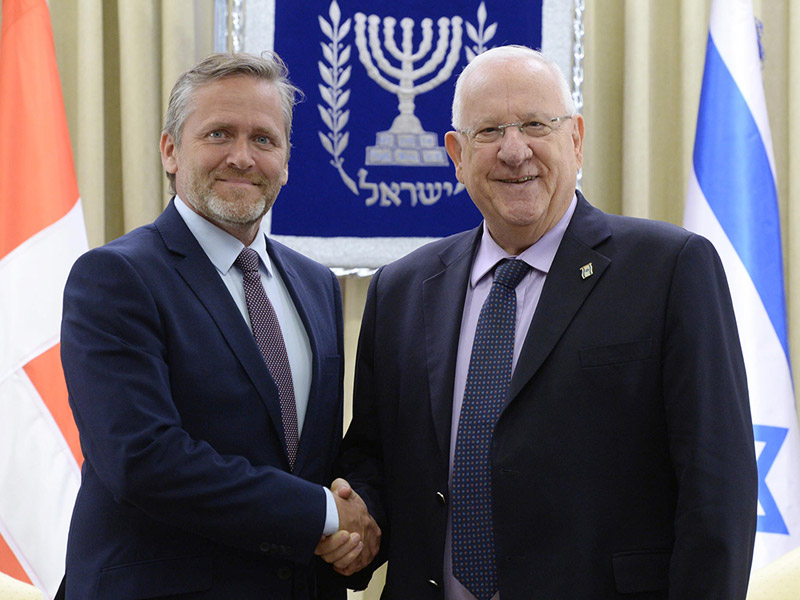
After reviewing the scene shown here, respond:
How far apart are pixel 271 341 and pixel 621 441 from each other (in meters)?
0.80

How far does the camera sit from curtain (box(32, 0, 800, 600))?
3.35 m

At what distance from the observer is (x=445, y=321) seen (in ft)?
6.70

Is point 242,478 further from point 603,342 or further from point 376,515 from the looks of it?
point 603,342

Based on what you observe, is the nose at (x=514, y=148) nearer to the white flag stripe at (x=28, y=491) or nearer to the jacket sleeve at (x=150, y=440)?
the jacket sleeve at (x=150, y=440)

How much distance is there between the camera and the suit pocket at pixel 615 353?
5.81 ft

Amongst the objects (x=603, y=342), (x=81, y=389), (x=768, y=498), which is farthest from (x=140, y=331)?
(x=768, y=498)

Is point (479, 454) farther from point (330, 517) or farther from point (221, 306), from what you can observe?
point (221, 306)

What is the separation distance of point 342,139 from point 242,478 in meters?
1.81

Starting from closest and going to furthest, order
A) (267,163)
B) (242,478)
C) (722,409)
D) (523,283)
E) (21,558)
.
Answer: (722,409) → (242,478) → (523,283) → (267,163) → (21,558)

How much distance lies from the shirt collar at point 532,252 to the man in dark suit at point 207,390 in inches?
16.8

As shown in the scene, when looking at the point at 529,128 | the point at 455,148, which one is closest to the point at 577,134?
the point at 529,128

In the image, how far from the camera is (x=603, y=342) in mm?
1805

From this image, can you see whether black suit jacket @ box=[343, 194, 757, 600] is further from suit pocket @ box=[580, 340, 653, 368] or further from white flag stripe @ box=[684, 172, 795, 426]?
white flag stripe @ box=[684, 172, 795, 426]

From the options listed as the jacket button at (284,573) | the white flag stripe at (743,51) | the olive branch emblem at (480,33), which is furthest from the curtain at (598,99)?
the jacket button at (284,573)
